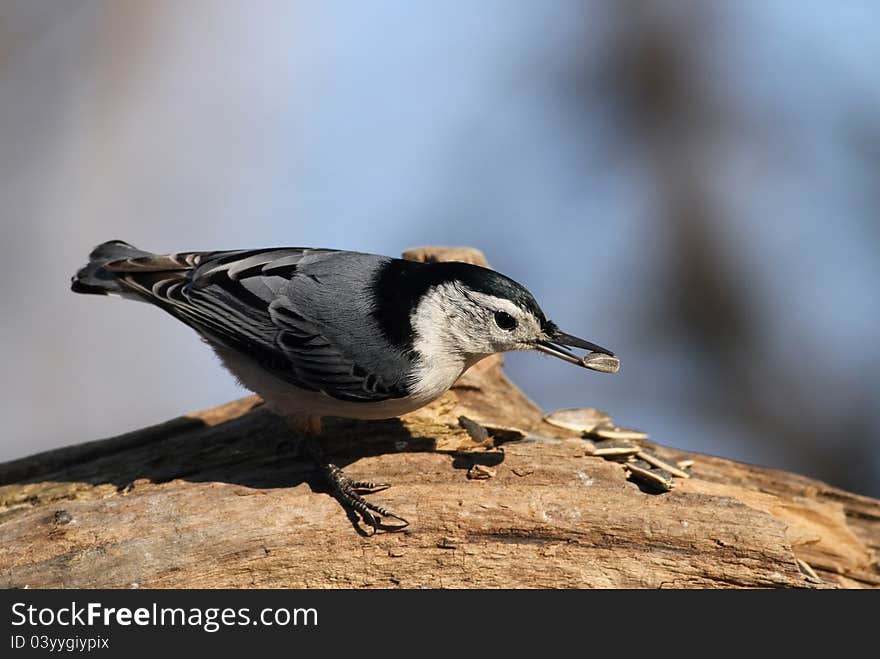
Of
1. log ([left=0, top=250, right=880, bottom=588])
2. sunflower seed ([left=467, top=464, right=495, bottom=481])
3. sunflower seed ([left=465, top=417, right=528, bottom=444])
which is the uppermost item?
sunflower seed ([left=465, top=417, right=528, bottom=444])

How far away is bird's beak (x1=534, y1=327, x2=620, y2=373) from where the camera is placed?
10.2ft

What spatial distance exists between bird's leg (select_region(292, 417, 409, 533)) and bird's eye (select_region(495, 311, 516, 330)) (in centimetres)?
65

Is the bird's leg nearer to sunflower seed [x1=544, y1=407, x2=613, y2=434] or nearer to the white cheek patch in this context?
the white cheek patch

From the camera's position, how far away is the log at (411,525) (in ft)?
9.43

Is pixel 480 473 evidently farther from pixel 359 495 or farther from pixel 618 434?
pixel 618 434

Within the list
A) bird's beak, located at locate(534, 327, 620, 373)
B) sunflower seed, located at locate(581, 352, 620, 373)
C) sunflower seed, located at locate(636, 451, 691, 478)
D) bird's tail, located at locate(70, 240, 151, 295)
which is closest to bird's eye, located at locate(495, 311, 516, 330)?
bird's beak, located at locate(534, 327, 620, 373)

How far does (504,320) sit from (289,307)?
2.31ft

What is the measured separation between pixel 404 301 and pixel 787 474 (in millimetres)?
1730

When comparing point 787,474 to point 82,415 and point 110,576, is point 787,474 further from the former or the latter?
point 82,415

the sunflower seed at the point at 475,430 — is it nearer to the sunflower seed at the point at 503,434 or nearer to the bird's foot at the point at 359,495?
the sunflower seed at the point at 503,434

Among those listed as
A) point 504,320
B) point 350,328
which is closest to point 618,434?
point 504,320

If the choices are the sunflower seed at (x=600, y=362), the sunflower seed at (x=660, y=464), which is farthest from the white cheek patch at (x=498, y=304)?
the sunflower seed at (x=660, y=464)

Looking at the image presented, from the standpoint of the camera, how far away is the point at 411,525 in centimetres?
298

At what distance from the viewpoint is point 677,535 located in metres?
2.98
